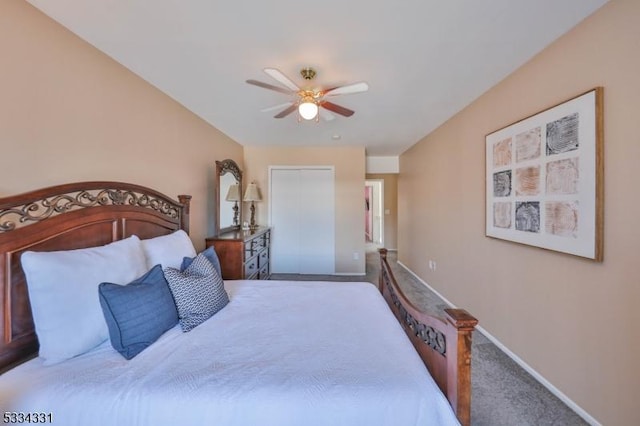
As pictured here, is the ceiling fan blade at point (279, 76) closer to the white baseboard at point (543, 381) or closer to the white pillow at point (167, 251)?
the white pillow at point (167, 251)

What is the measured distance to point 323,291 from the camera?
78.9 inches

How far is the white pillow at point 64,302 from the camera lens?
110 centimetres

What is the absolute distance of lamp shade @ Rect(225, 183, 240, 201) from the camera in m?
3.79

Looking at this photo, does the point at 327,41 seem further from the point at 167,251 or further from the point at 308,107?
the point at 167,251

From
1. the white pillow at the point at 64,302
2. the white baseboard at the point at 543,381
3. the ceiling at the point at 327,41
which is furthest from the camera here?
the white baseboard at the point at 543,381

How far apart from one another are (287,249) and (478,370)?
3.40 m

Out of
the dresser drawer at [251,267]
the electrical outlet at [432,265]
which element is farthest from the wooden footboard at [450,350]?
the electrical outlet at [432,265]

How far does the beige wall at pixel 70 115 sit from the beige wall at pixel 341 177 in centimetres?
211

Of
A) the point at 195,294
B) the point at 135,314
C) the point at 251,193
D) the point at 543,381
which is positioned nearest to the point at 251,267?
the point at 251,193

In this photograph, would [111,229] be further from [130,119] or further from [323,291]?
[323,291]

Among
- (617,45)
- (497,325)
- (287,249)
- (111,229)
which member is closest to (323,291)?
(111,229)

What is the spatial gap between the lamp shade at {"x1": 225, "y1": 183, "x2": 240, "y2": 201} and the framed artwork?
11.0 feet

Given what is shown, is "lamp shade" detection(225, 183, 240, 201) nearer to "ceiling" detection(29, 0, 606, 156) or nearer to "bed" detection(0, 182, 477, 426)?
"ceiling" detection(29, 0, 606, 156)

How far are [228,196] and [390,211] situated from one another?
5206mm
